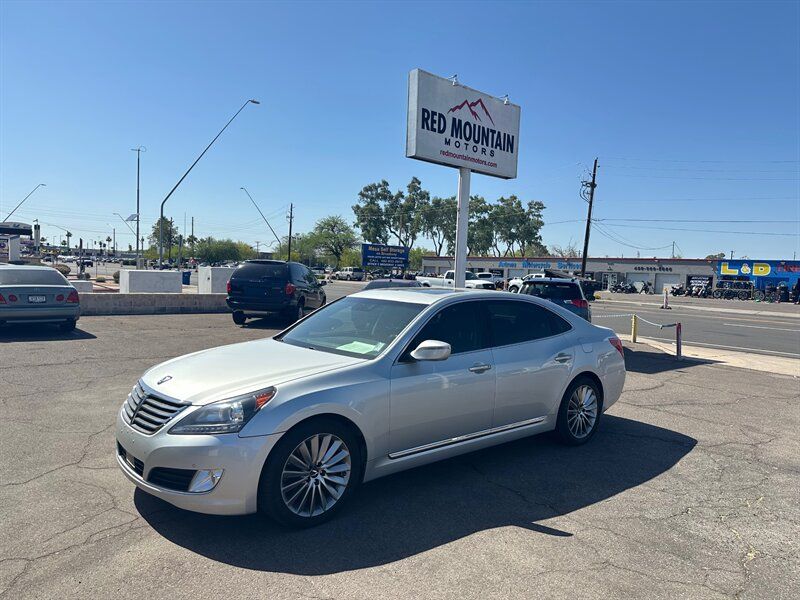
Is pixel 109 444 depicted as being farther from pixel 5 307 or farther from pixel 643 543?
pixel 5 307

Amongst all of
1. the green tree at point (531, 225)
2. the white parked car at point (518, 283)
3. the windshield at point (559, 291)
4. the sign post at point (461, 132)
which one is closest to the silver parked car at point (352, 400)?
the windshield at point (559, 291)

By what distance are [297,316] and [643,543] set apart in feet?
39.4

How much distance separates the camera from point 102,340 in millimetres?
11031

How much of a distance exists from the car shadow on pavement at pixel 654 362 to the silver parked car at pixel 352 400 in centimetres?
530

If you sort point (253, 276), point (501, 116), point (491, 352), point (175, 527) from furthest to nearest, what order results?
point (501, 116) → point (253, 276) → point (491, 352) → point (175, 527)

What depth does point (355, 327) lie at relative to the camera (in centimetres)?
483

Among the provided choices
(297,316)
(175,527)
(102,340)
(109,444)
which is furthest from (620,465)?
(297,316)

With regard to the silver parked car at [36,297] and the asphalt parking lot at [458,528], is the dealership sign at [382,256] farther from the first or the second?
the asphalt parking lot at [458,528]

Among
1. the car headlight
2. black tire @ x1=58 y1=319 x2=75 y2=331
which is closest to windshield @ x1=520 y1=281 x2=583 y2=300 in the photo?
black tire @ x1=58 y1=319 x2=75 y2=331

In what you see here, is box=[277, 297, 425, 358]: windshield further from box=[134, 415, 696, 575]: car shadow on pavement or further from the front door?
box=[134, 415, 696, 575]: car shadow on pavement

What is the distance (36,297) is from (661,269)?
67.0 metres

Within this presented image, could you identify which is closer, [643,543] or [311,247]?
[643,543]

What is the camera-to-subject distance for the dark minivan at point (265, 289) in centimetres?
1403

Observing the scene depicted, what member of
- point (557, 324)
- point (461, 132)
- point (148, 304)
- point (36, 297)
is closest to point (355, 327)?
point (557, 324)
